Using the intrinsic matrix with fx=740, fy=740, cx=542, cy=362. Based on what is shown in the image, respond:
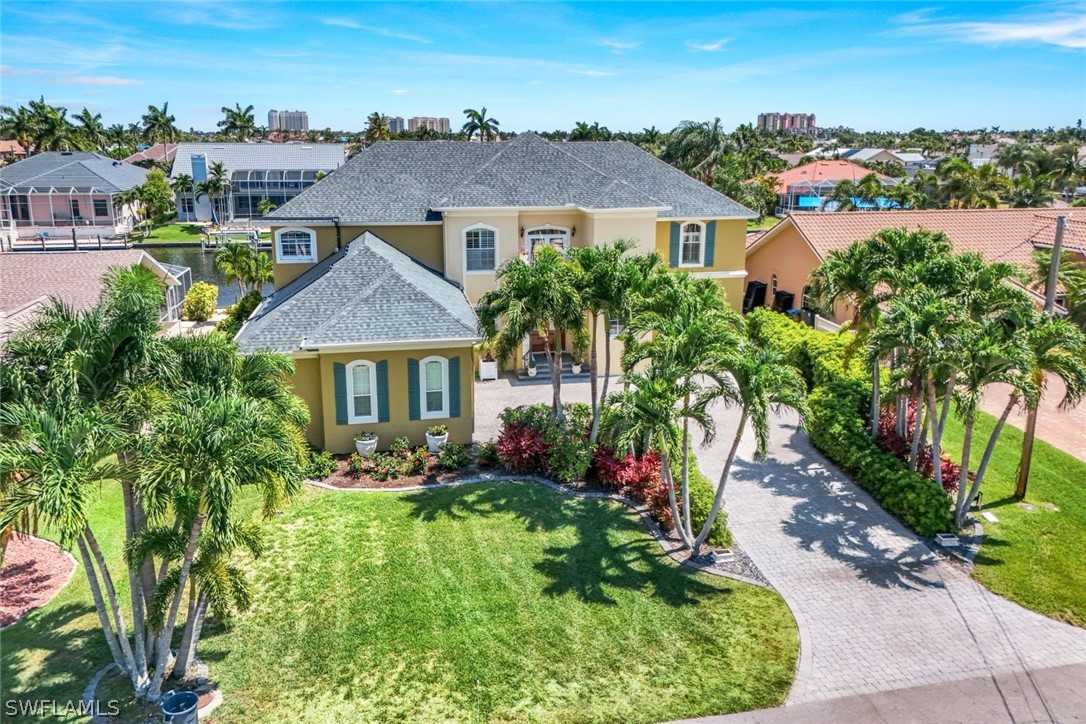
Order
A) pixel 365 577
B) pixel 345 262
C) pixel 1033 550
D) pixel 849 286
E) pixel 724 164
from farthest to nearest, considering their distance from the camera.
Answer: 1. pixel 724 164
2. pixel 345 262
3. pixel 849 286
4. pixel 1033 550
5. pixel 365 577

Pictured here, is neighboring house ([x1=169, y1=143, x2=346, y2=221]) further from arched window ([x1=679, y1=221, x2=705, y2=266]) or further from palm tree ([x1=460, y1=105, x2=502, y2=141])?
arched window ([x1=679, y1=221, x2=705, y2=266])

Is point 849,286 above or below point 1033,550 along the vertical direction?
above

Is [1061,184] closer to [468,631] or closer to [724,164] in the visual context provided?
[724,164]

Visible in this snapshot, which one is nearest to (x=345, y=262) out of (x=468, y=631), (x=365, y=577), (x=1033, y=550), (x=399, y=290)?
(x=399, y=290)

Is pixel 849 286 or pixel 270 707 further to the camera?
pixel 849 286

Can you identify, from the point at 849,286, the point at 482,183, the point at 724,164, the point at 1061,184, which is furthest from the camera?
the point at 1061,184

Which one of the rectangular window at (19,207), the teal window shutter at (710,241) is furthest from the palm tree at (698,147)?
the rectangular window at (19,207)

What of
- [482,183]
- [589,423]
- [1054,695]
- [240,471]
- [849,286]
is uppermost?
[482,183]
